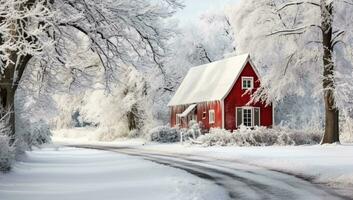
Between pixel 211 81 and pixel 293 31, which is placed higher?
pixel 293 31

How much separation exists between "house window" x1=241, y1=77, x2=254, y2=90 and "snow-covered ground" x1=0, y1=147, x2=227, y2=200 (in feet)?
82.8

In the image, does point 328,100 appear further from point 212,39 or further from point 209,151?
point 212,39

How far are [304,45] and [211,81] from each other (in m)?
15.1

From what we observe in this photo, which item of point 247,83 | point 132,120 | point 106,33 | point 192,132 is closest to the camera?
point 106,33

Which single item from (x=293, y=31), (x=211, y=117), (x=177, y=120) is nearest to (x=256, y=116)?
(x=211, y=117)

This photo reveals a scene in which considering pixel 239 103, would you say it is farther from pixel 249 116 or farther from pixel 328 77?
pixel 328 77

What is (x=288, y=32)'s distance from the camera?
34062 mm

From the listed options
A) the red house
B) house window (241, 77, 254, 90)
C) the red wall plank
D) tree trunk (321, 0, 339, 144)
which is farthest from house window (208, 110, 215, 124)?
tree trunk (321, 0, 339, 144)

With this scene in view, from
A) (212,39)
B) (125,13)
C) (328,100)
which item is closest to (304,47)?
(328,100)

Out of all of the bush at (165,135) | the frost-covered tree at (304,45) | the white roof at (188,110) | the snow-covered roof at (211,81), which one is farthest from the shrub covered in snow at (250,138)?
the white roof at (188,110)

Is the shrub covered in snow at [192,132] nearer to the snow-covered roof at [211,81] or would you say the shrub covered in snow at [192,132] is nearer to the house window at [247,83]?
the snow-covered roof at [211,81]

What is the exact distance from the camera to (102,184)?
1489 centimetres

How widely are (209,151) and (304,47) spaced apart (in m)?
9.39

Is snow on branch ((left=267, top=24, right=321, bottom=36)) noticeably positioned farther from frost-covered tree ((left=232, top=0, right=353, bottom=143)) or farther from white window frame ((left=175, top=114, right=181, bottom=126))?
white window frame ((left=175, top=114, right=181, bottom=126))
